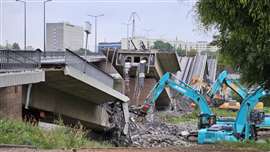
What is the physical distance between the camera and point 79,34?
219 feet

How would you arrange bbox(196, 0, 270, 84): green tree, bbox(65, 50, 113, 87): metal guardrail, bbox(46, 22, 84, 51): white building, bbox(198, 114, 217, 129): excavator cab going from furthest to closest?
bbox(46, 22, 84, 51): white building, bbox(198, 114, 217, 129): excavator cab, bbox(65, 50, 113, 87): metal guardrail, bbox(196, 0, 270, 84): green tree

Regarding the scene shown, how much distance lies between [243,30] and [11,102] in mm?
12892

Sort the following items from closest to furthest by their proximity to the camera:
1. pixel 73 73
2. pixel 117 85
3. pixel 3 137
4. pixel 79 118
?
pixel 3 137 < pixel 73 73 < pixel 79 118 < pixel 117 85

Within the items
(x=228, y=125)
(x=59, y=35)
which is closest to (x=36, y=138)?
(x=228, y=125)

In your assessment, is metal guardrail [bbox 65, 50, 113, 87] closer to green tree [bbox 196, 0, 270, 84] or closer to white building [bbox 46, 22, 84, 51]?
green tree [bbox 196, 0, 270, 84]

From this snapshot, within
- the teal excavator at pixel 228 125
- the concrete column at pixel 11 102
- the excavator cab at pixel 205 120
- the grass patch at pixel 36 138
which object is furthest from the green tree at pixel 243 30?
the excavator cab at pixel 205 120

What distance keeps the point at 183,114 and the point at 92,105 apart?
2586 centimetres

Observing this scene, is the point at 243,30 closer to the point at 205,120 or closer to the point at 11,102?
the point at 11,102

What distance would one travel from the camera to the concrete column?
19.5 meters

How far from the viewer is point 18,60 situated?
877 inches

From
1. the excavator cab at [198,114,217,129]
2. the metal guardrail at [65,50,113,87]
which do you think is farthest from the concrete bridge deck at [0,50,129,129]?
the excavator cab at [198,114,217,129]

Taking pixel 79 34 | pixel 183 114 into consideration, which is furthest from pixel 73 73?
pixel 79 34

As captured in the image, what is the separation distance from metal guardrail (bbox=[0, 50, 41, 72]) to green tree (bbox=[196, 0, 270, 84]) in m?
11.4

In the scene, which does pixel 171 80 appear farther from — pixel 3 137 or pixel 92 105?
pixel 3 137
